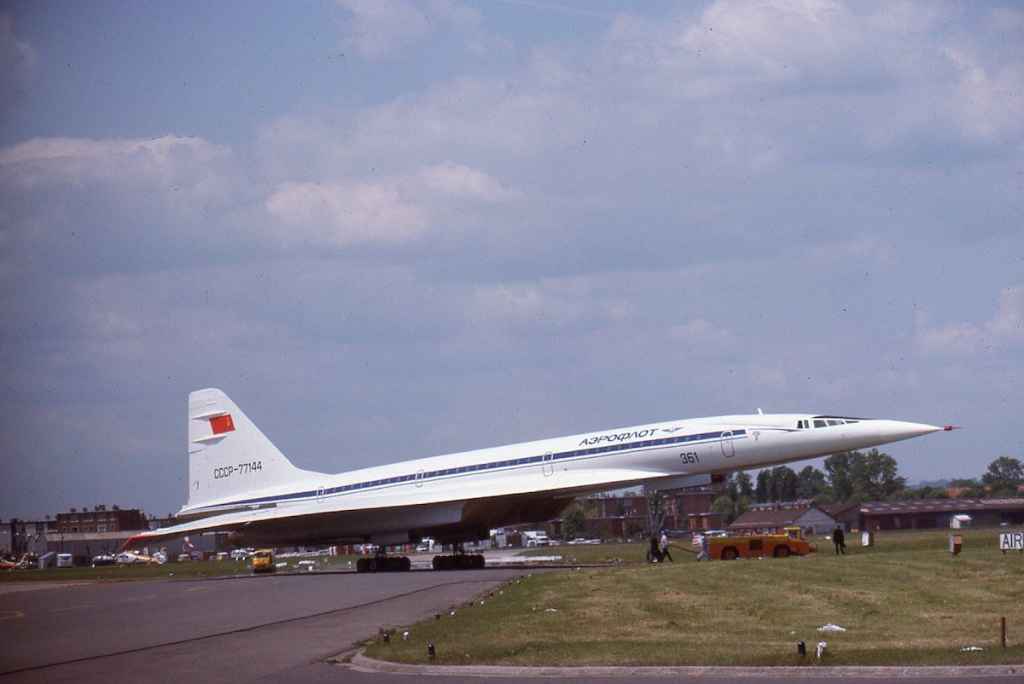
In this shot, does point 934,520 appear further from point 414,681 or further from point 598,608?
point 414,681

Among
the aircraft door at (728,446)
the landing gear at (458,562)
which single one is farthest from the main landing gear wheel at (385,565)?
the aircraft door at (728,446)

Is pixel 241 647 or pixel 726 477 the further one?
pixel 726 477

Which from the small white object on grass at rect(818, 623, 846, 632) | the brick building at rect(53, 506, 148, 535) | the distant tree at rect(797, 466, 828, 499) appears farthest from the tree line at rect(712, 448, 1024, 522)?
the small white object on grass at rect(818, 623, 846, 632)

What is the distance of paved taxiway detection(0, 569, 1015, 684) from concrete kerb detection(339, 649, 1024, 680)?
1.03 feet

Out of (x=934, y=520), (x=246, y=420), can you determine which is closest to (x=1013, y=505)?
(x=934, y=520)

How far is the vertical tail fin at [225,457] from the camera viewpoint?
1644 inches

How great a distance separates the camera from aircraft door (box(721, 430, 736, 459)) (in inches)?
1221

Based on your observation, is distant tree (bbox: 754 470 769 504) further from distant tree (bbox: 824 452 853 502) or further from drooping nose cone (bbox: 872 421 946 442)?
drooping nose cone (bbox: 872 421 946 442)

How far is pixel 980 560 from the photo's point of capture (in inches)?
981

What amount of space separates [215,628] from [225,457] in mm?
24996

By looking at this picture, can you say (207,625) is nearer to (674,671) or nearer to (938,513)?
(674,671)

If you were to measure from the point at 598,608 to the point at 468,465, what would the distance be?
61.2 ft

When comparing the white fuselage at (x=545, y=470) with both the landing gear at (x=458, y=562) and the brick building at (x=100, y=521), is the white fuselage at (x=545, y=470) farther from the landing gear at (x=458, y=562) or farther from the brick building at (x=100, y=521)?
the brick building at (x=100, y=521)

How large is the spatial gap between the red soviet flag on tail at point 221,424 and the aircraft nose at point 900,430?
22154mm
